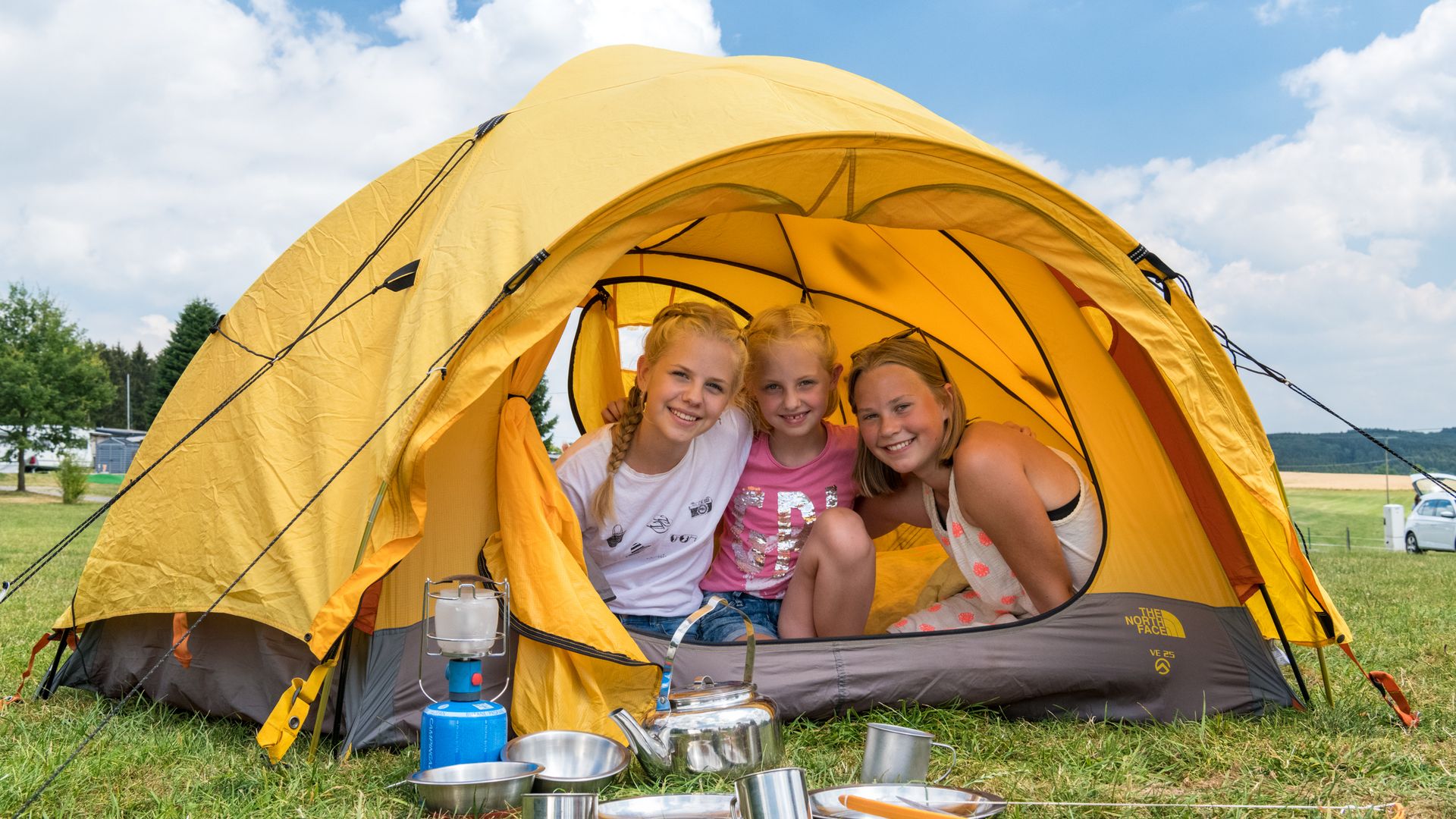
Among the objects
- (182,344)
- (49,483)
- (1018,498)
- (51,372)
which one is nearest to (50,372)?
(51,372)

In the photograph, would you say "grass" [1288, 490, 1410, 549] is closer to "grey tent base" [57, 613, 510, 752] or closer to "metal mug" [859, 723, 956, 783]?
"metal mug" [859, 723, 956, 783]

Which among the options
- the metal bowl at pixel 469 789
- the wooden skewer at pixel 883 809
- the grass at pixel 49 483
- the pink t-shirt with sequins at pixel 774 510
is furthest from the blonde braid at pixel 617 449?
the grass at pixel 49 483

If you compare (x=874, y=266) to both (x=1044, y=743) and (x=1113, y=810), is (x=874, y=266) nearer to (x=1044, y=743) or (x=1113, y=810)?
(x=1044, y=743)

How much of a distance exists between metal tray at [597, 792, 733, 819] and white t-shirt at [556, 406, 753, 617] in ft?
3.51

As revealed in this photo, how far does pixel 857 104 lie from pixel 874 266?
1.10 metres

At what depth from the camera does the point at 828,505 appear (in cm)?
301

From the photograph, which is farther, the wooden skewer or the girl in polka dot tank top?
the girl in polka dot tank top

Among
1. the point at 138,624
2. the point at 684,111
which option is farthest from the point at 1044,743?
the point at 138,624

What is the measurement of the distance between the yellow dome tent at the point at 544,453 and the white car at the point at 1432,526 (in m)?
11.7

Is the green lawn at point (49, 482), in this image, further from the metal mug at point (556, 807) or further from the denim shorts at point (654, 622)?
the metal mug at point (556, 807)

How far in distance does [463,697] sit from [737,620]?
3.02ft

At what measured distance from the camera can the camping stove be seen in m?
1.96

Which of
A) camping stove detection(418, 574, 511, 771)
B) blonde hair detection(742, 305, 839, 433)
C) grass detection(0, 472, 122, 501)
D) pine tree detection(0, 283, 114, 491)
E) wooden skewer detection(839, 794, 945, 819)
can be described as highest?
pine tree detection(0, 283, 114, 491)

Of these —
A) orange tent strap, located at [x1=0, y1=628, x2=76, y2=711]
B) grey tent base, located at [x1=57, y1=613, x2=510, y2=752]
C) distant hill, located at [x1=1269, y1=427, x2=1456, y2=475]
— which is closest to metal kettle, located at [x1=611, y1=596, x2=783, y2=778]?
grey tent base, located at [x1=57, y1=613, x2=510, y2=752]
